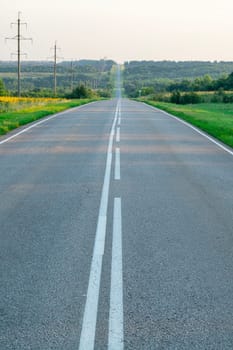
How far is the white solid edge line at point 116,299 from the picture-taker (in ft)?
12.8

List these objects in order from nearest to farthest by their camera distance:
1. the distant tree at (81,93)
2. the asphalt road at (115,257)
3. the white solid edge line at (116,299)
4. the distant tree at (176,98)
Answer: the white solid edge line at (116,299) < the asphalt road at (115,257) < the distant tree at (176,98) < the distant tree at (81,93)

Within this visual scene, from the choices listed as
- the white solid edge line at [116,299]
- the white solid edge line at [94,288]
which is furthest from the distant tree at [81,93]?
the white solid edge line at [116,299]

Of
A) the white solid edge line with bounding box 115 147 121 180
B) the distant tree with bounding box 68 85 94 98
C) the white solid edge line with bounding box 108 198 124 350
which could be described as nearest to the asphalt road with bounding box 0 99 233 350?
the white solid edge line with bounding box 108 198 124 350

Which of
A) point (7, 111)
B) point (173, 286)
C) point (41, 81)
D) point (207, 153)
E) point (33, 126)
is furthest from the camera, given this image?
point (41, 81)

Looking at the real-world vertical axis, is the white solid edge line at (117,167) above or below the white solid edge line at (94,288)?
below

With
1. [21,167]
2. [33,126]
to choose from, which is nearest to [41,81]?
[33,126]

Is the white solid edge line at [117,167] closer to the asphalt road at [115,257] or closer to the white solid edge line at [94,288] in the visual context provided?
the asphalt road at [115,257]

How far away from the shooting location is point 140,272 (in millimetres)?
5352

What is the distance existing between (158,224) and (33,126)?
17.8m

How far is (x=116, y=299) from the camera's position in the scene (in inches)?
183

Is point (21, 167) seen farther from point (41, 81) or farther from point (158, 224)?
point (41, 81)

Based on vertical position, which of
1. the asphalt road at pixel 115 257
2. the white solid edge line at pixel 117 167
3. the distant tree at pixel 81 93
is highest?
the asphalt road at pixel 115 257

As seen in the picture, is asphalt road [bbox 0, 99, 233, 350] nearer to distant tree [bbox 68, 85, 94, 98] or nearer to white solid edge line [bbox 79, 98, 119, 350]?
white solid edge line [bbox 79, 98, 119, 350]

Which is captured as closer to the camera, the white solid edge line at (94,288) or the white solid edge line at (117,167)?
the white solid edge line at (94,288)
